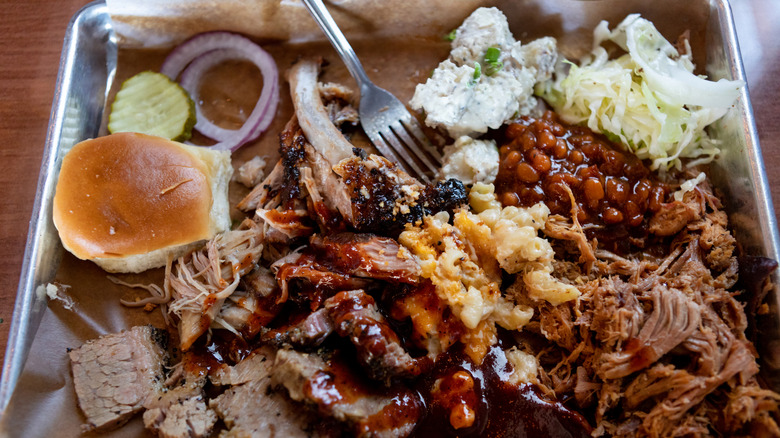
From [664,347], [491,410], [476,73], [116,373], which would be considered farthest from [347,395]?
[476,73]

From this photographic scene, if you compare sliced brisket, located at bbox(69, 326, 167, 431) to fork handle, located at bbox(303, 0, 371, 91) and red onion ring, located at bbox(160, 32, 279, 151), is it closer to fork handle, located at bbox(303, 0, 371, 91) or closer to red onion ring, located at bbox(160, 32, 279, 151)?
red onion ring, located at bbox(160, 32, 279, 151)

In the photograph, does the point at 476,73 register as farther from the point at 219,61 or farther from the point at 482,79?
the point at 219,61

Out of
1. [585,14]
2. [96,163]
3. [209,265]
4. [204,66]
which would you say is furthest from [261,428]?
[585,14]

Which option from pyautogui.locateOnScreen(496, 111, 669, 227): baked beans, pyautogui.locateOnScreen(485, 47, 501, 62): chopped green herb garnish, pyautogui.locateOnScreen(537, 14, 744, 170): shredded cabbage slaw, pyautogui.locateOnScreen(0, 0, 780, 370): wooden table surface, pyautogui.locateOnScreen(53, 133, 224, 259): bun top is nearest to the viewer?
pyautogui.locateOnScreen(53, 133, 224, 259): bun top

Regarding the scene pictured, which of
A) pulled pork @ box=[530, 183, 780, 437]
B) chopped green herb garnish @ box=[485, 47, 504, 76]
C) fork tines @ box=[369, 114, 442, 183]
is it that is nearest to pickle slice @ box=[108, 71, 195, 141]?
fork tines @ box=[369, 114, 442, 183]

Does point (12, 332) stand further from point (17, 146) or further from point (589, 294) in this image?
point (589, 294)

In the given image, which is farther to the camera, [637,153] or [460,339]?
[637,153]
